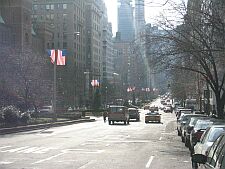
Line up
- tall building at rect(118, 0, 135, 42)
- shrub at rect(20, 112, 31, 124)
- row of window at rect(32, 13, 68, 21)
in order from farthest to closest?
row of window at rect(32, 13, 68, 21) → shrub at rect(20, 112, 31, 124) → tall building at rect(118, 0, 135, 42)

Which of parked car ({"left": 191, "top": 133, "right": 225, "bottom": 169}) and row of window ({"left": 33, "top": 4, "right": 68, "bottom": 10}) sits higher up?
row of window ({"left": 33, "top": 4, "right": 68, "bottom": 10})

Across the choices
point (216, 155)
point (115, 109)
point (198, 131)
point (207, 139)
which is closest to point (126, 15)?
point (198, 131)

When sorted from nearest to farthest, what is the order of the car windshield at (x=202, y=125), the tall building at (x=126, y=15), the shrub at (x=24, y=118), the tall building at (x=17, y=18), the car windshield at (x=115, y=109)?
1. the tall building at (x=126, y=15)
2. the car windshield at (x=202, y=125)
3. the shrub at (x=24, y=118)
4. the car windshield at (x=115, y=109)
5. the tall building at (x=17, y=18)

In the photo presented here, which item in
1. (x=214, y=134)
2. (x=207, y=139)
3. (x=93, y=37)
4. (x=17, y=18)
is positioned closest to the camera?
(x=207, y=139)

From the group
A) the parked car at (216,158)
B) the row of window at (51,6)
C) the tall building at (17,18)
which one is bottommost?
the parked car at (216,158)

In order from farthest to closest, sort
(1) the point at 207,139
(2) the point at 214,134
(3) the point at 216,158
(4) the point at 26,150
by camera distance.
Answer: (4) the point at 26,150
(2) the point at 214,134
(1) the point at 207,139
(3) the point at 216,158

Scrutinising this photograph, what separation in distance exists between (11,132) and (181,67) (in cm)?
1357

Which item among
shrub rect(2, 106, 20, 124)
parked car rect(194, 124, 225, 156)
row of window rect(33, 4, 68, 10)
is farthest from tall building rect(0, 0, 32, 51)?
parked car rect(194, 124, 225, 156)

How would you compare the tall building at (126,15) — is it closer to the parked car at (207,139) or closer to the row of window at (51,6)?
the parked car at (207,139)

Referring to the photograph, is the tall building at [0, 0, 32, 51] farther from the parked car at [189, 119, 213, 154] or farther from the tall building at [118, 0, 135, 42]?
the parked car at [189, 119, 213, 154]

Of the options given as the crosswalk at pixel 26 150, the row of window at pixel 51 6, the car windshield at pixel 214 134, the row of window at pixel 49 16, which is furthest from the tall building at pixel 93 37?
the car windshield at pixel 214 134

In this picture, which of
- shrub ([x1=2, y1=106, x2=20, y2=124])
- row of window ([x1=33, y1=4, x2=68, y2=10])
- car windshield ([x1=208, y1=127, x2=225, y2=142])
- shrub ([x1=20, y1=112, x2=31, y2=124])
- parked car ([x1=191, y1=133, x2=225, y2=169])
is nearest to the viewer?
parked car ([x1=191, y1=133, x2=225, y2=169])

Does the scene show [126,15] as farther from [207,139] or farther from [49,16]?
[49,16]

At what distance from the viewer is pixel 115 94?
135625 millimetres
